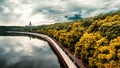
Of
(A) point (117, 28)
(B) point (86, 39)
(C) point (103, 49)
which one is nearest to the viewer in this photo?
(C) point (103, 49)

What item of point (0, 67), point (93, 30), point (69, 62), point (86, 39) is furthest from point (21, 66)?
point (93, 30)

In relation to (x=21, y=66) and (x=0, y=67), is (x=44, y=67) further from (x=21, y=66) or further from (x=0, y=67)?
(x=0, y=67)

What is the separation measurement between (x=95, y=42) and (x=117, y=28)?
1039 centimetres

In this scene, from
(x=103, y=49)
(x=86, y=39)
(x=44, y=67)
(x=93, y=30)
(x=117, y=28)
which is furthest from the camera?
(x=93, y=30)

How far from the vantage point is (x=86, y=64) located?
46.5 m

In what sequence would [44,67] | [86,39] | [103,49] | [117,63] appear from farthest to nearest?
[44,67]
[86,39]
[103,49]
[117,63]

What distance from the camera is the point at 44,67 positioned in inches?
2264

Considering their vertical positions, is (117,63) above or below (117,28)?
below

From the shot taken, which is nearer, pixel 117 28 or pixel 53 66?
pixel 117 28

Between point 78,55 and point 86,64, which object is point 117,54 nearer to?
point 86,64

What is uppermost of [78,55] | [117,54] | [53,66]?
[117,54]

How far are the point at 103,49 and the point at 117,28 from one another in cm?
1758

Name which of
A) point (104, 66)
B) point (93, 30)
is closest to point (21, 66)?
point (93, 30)

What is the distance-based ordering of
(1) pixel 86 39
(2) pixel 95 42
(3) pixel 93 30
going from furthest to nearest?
1. (3) pixel 93 30
2. (1) pixel 86 39
3. (2) pixel 95 42
